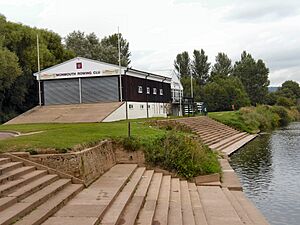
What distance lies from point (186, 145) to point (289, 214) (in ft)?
18.7

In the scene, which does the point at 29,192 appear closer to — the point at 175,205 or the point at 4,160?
the point at 4,160

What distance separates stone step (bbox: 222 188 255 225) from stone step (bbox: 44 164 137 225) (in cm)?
320

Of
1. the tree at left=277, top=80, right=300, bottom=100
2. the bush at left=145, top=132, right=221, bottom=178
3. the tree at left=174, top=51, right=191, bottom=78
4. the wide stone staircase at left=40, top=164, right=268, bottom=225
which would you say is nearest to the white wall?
the bush at left=145, top=132, right=221, bottom=178

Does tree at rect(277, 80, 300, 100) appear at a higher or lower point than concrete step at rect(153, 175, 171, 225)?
higher

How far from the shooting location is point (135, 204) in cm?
1001

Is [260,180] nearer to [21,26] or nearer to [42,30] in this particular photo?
[21,26]

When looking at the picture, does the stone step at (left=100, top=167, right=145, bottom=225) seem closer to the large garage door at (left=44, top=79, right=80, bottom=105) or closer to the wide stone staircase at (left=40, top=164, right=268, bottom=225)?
the wide stone staircase at (left=40, top=164, right=268, bottom=225)

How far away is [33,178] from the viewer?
1016 cm

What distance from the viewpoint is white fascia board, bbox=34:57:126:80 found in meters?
38.9

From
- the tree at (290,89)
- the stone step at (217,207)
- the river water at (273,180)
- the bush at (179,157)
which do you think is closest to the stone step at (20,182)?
the stone step at (217,207)

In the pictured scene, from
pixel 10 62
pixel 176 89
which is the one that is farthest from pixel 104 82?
pixel 176 89

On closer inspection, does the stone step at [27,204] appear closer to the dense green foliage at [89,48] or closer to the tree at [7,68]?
the tree at [7,68]

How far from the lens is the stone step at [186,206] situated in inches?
392

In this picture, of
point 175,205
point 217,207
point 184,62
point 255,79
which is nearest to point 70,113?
point 217,207
